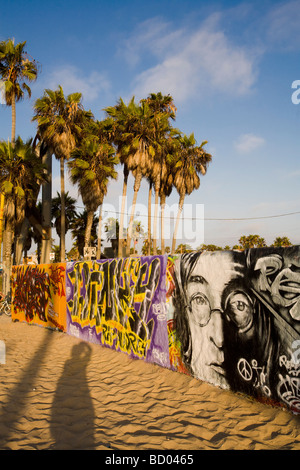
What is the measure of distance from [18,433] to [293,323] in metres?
3.48

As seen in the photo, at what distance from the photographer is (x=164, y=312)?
18.2 feet

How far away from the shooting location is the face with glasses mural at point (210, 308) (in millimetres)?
4156

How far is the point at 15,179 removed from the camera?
57.9 feet

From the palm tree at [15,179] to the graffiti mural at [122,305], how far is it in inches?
395

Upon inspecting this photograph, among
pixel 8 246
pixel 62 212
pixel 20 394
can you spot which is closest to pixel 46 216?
pixel 62 212

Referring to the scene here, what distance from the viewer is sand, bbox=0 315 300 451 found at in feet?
10.9

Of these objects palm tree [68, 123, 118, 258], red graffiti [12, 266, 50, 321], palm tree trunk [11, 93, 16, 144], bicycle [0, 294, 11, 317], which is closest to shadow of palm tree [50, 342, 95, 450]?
red graffiti [12, 266, 50, 321]

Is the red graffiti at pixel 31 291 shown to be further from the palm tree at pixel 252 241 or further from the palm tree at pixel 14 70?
the palm tree at pixel 252 241

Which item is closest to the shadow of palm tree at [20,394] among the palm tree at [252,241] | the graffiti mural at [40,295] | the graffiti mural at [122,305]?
the graffiti mural at [122,305]

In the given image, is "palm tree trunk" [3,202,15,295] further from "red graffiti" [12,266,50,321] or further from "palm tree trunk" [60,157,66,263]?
"palm tree trunk" [60,157,66,263]

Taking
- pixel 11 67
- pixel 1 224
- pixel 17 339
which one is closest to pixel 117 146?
pixel 11 67

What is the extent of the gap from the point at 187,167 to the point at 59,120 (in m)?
13.1

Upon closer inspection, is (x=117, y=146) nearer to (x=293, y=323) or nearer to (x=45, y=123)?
(x=45, y=123)

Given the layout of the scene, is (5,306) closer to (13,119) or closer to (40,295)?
(40,295)
